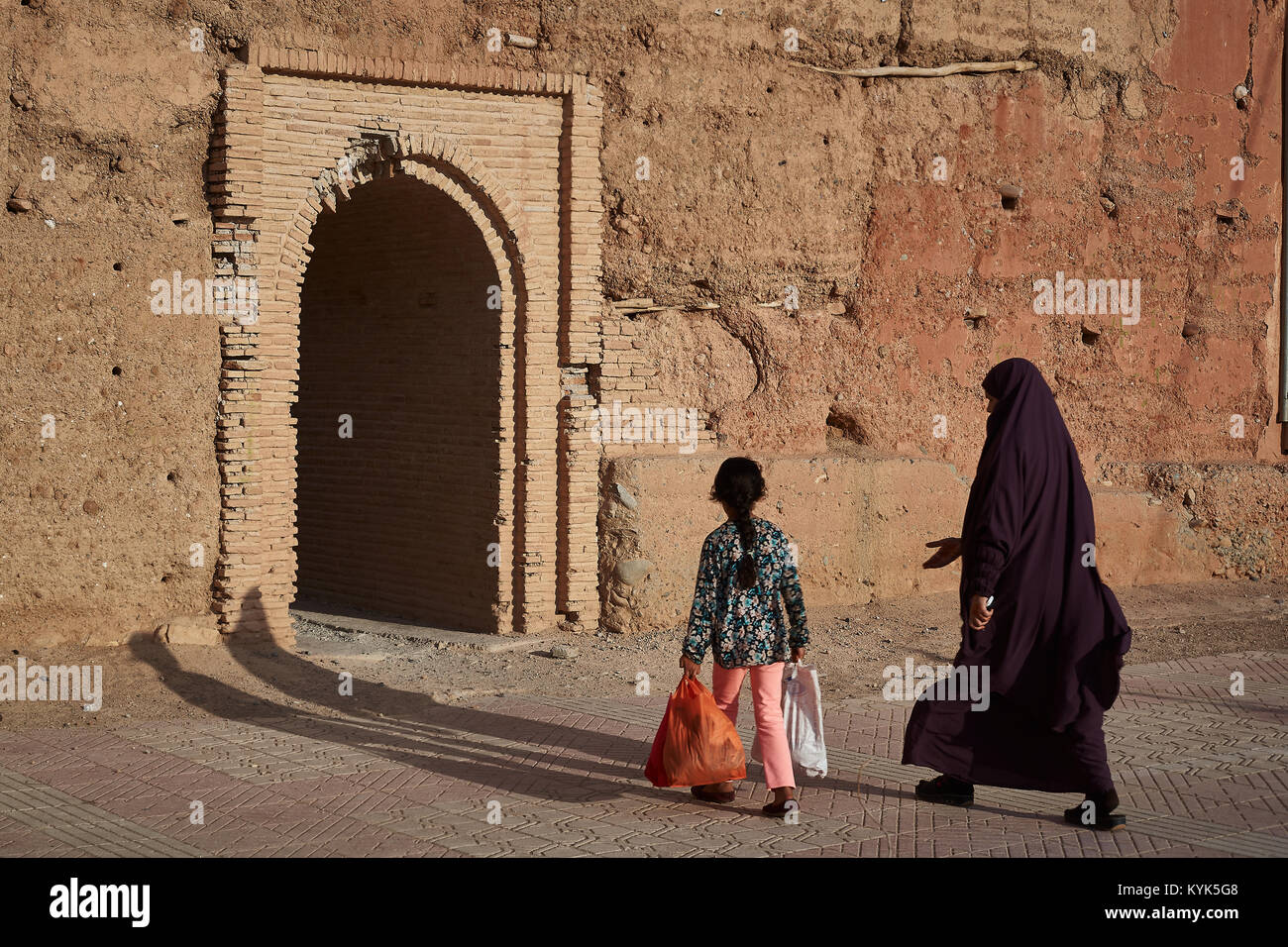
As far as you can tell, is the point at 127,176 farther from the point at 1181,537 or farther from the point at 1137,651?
the point at 1181,537

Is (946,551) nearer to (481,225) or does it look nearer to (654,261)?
(654,261)

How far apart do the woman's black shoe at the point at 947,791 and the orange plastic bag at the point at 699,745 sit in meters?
0.91

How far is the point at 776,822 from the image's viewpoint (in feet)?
21.5

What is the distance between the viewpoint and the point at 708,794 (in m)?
6.82

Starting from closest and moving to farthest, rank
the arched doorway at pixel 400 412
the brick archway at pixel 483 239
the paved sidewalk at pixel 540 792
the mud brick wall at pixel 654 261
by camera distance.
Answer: the paved sidewalk at pixel 540 792
the mud brick wall at pixel 654 261
the brick archway at pixel 483 239
the arched doorway at pixel 400 412

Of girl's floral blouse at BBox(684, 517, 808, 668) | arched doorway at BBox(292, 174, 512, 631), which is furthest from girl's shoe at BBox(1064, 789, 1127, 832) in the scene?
arched doorway at BBox(292, 174, 512, 631)

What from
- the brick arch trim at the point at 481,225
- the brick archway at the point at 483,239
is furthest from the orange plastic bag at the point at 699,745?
the brick arch trim at the point at 481,225

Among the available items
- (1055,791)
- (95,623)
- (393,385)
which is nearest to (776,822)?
(1055,791)

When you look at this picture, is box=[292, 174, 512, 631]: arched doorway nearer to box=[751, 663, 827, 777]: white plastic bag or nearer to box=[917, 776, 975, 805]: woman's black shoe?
box=[751, 663, 827, 777]: white plastic bag

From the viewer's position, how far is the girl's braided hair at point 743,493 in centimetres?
657

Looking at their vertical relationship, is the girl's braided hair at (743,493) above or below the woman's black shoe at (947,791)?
above

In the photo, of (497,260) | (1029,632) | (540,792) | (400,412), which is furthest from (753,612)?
(400,412)

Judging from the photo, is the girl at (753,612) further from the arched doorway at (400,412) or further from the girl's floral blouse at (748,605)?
the arched doorway at (400,412)

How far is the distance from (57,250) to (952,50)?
764cm
